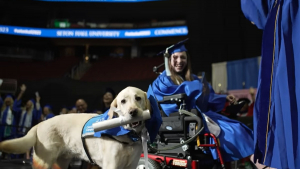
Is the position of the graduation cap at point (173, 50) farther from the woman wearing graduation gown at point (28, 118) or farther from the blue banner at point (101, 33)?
the blue banner at point (101, 33)

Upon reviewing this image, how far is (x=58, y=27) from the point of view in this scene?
20750 mm

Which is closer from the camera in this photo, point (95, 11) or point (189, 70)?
point (189, 70)

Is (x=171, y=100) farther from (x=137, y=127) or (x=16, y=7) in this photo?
(x=16, y=7)

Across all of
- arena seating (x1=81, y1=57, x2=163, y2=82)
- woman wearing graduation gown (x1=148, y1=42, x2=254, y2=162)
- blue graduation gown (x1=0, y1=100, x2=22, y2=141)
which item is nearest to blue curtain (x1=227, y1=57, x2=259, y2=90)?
arena seating (x1=81, y1=57, x2=163, y2=82)

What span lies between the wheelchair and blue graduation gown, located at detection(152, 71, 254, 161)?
9 centimetres

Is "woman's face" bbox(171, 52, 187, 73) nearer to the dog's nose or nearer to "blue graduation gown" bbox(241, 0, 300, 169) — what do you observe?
the dog's nose

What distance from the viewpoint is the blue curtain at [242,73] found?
41.3 ft

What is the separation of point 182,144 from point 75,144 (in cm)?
107

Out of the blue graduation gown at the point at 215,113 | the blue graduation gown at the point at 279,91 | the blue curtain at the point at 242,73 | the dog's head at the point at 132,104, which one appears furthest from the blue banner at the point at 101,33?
the blue graduation gown at the point at 279,91

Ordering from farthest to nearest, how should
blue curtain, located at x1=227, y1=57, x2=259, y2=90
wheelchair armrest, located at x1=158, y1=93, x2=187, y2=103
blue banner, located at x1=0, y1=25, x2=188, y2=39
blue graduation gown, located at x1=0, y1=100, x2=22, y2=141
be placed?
blue banner, located at x1=0, y1=25, x2=188, y2=39 < blue curtain, located at x1=227, y1=57, x2=259, y2=90 < blue graduation gown, located at x1=0, y1=100, x2=22, y2=141 < wheelchair armrest, located at x1=158, y1=93, x2=187, y2=103

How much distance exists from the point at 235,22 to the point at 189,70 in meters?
11.5

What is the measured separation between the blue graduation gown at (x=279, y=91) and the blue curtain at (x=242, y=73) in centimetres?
1090

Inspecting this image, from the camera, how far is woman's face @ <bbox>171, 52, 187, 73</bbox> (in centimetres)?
379

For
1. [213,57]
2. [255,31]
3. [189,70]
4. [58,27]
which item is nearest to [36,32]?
[58,27]
